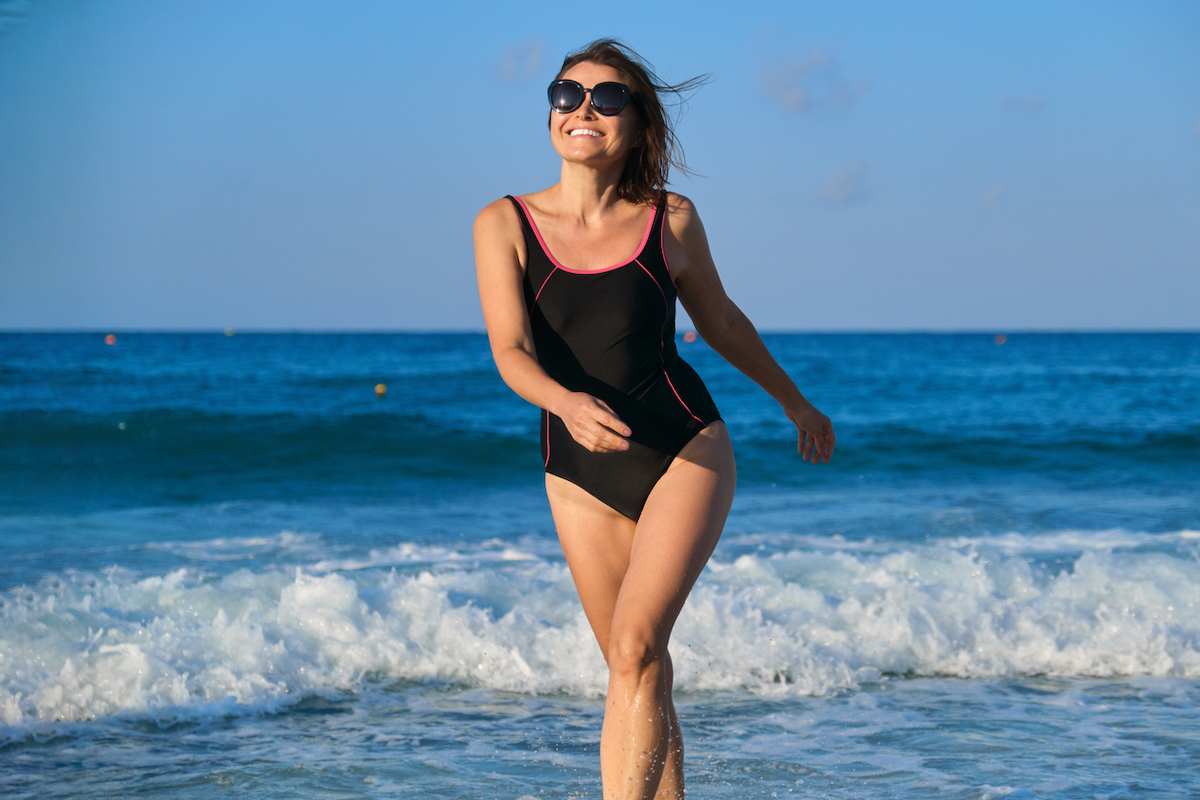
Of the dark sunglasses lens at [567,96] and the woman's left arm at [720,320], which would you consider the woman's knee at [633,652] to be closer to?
the woman's left arm at [720,320]

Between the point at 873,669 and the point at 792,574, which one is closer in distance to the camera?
the point at 873,669

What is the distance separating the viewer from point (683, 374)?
8.38 feet

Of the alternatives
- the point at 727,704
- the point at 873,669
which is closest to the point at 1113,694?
the point at 873,669

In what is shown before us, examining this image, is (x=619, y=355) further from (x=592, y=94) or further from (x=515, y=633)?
(x=515, y=633)

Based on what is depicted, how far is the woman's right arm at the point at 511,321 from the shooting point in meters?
2.03

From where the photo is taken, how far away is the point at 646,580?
2.32m

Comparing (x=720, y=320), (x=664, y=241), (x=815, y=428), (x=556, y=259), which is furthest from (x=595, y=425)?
(x=815, y=428)

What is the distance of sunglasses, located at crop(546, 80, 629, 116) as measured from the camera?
2.47 metres

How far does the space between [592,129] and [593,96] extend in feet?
0.25

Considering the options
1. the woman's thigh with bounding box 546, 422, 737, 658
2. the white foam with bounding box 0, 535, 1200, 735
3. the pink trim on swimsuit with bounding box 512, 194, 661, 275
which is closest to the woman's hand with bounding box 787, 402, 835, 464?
the woman's thigh with bounding box 546, 422, 737, 658

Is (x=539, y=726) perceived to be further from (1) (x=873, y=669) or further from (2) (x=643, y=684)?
(2) (x=643, y=684)

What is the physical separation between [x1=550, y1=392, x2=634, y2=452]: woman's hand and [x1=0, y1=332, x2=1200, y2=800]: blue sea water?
219 centimetres

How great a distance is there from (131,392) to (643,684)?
20432mm

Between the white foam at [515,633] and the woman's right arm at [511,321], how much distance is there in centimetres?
321
